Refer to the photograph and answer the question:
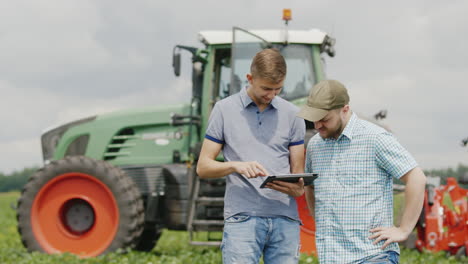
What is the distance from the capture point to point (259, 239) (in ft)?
9.80

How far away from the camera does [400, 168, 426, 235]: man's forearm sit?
267 centimetres

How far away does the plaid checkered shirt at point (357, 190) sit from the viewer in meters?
2.72

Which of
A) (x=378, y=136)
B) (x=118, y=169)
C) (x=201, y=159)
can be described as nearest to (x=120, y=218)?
(x=118, y=169)

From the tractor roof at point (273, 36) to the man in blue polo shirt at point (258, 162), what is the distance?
4.64 meters

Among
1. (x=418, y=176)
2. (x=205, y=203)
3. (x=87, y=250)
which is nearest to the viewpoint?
(x=418, y=176)

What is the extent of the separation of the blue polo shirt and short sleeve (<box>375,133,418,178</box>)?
48cm

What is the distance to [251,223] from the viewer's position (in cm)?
296

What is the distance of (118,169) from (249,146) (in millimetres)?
5154

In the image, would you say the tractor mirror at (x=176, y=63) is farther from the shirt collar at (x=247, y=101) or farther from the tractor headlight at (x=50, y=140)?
the shirt collar at (x=247, y=101)

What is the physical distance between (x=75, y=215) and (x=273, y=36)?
134 inches

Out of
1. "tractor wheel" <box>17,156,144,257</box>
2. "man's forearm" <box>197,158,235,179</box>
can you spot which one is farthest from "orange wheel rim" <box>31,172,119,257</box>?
"man's forearm" <box>197,158,235,179</box>

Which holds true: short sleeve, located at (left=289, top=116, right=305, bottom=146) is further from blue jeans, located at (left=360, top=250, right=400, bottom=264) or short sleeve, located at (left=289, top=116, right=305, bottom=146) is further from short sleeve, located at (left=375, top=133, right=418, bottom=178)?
blue jeans, located at (left=360, top=250, right=400, bottom=264)

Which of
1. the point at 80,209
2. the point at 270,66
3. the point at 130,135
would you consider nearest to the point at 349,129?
the point at 270,66

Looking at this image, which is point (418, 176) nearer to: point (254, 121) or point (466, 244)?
point (254, 121)
